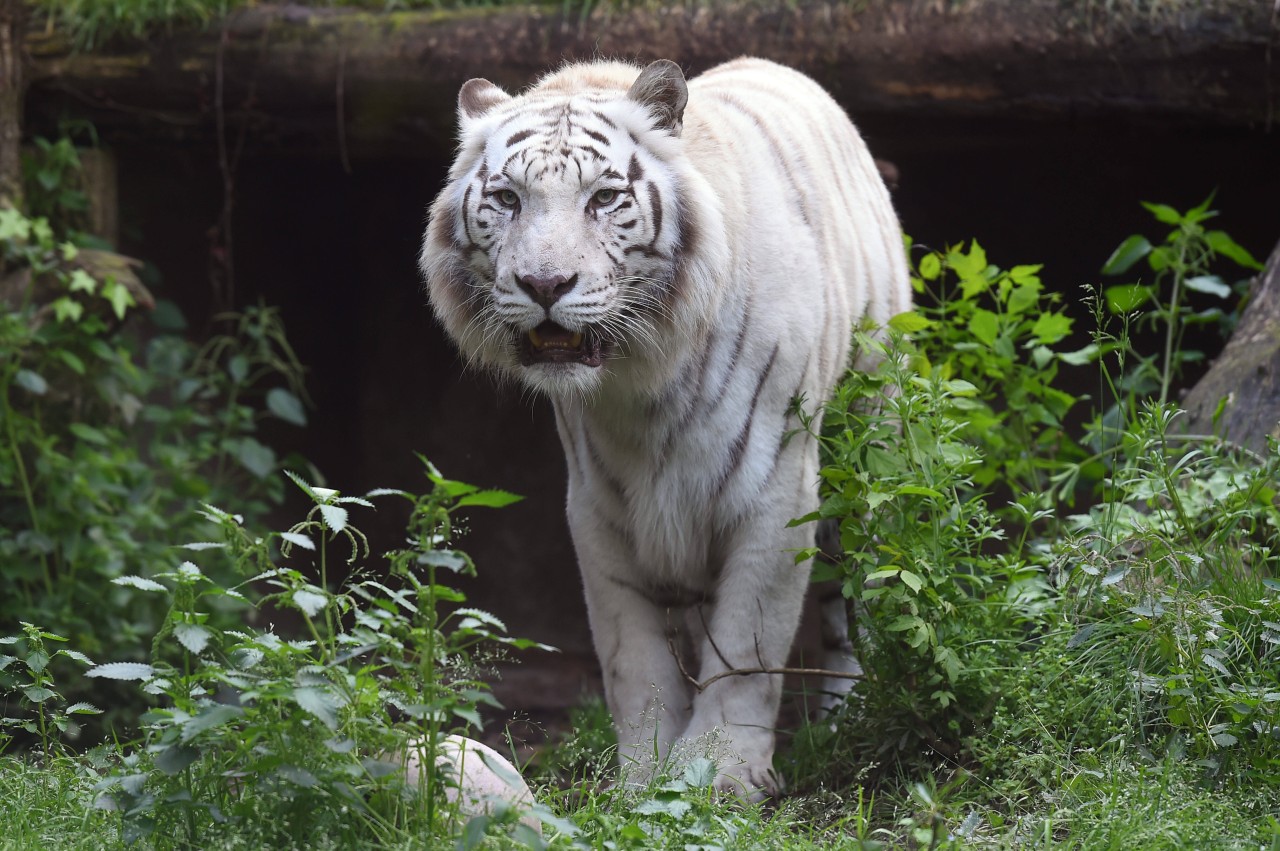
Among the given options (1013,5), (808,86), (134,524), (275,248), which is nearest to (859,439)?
(808,86)

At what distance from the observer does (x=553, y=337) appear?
316cm

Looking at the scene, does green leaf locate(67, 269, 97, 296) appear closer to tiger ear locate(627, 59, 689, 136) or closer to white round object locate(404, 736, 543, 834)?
tiger ear locate(627, 59, 689, 136)

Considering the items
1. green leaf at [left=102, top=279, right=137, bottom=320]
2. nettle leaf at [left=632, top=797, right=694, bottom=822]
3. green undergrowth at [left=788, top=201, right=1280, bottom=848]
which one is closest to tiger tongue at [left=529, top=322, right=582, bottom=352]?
green undergrowth at [left=788, top=201, right=1280, bottom=848]

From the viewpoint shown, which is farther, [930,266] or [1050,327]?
[930,266]

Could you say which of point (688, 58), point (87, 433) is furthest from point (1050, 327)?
point (87, 433)

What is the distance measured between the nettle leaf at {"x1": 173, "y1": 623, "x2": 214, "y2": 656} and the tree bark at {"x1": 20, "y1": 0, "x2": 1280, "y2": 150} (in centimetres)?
322

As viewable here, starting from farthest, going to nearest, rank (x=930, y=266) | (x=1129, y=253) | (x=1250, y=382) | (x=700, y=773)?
1. (x=1129, y=253)
2. (x=930, y=266)
3. (x=1250, y=382)
4. (x=700, y=773)

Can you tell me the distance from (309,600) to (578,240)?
4.10ft

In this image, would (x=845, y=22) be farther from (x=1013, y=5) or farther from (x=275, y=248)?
(x=275, y=248)

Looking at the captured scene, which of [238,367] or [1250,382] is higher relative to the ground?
[1250,382]

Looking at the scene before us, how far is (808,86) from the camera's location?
172 inches

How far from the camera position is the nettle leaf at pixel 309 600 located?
214 centimetres

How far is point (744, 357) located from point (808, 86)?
136cm

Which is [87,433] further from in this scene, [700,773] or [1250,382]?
[1250,382]
